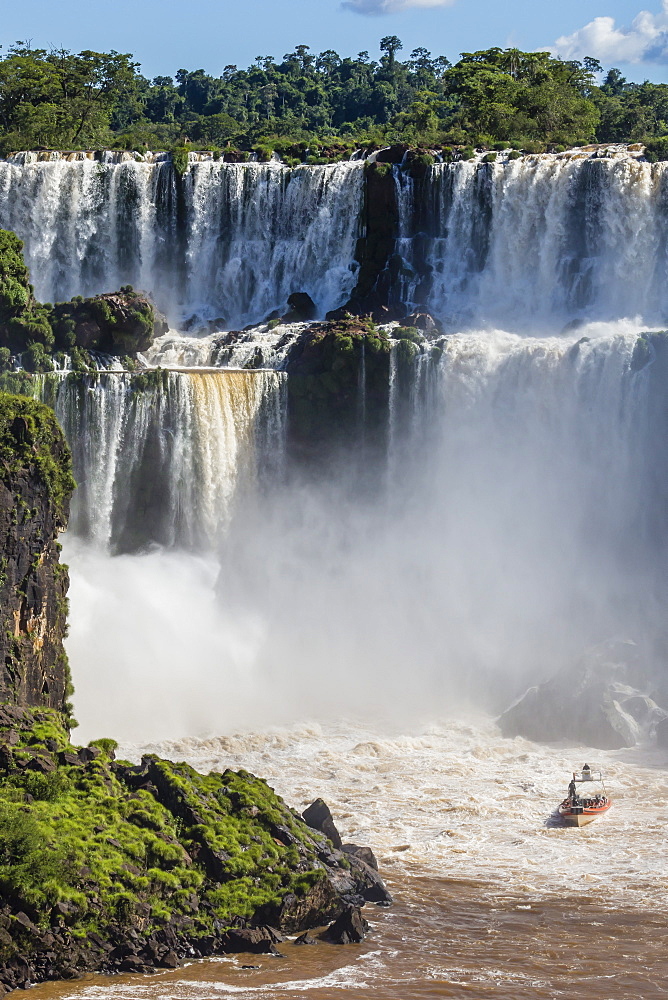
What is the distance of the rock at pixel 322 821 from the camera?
84.3 feet

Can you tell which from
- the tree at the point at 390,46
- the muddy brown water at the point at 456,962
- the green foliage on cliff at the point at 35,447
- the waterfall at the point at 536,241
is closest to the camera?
the muddy brown water at the point at 456,962

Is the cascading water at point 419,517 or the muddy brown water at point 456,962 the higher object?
the cascading water at point 419,517

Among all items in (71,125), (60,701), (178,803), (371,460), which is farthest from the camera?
(71,125)

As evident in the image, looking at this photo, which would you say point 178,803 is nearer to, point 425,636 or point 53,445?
point 53,445

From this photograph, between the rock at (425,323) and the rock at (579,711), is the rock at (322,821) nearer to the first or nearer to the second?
the rock at (579,711)

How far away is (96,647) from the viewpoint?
37375 mm

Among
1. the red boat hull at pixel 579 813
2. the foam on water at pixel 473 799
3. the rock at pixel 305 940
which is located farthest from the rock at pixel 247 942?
the red boat hull at pixel 579 813

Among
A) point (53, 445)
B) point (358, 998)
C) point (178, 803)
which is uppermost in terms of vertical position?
point (53, 445)

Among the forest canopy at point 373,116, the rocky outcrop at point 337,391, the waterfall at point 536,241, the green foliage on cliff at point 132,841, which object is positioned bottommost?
the green foliage on cliff at point 132,841

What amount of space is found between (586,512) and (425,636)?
6.30 metres

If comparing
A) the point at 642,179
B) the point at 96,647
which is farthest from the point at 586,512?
the point at 96,647

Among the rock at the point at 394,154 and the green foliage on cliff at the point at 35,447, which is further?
the rock at the point at 394,154

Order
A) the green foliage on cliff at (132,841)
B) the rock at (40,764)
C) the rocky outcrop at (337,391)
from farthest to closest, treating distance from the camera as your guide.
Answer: the rocky outcrop at (337,391) < the rock at (40,764) < the green foliage on cliff at (132,841)

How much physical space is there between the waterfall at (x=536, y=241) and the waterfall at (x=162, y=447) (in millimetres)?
8773
